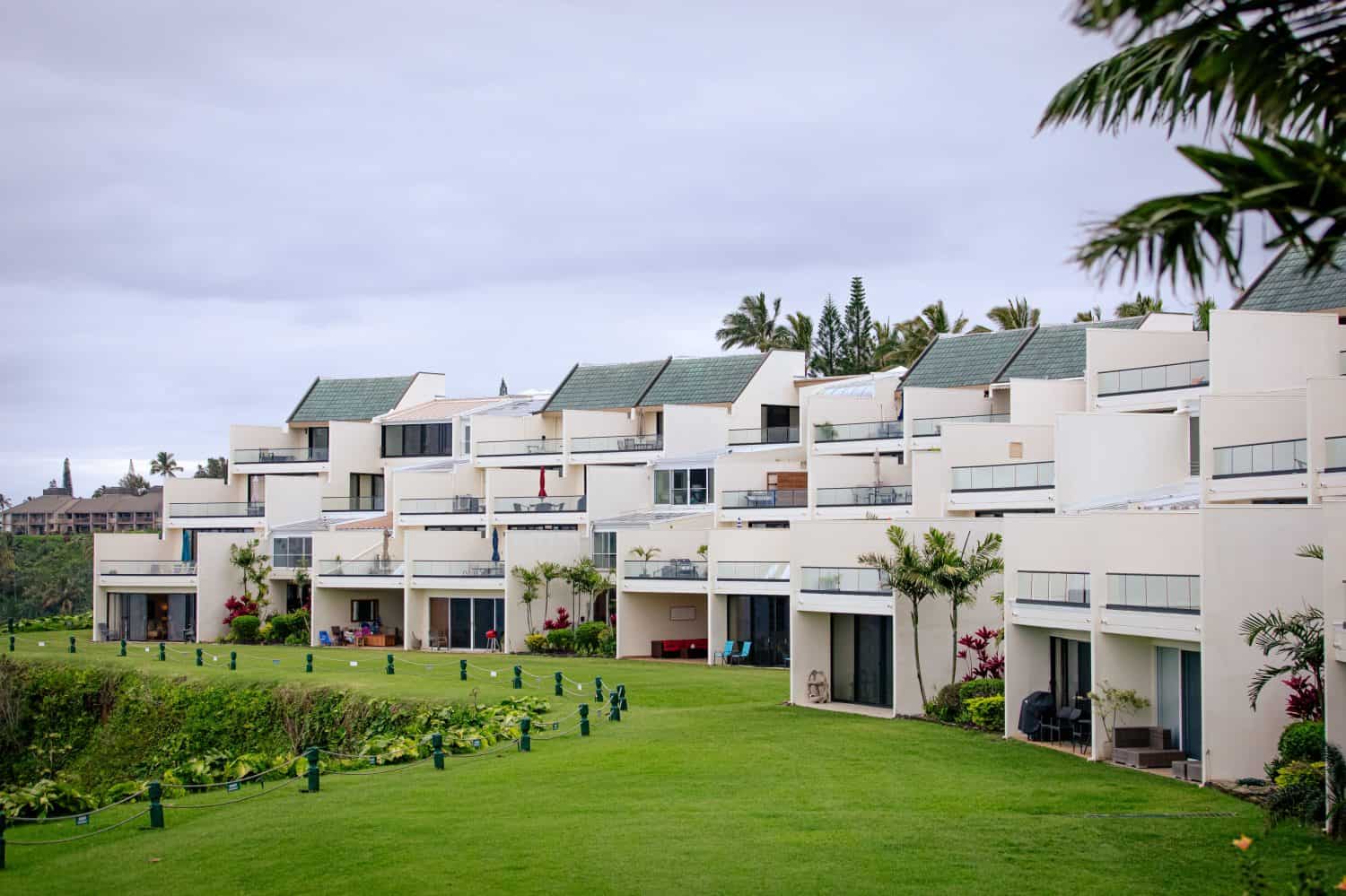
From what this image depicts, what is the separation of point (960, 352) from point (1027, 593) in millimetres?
31833

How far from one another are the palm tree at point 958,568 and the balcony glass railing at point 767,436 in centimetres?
3095

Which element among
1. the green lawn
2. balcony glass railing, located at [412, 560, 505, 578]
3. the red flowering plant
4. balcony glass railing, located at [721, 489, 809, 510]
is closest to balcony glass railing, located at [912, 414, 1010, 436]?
balcony glass railing, located at [721, 489, 809, 510]

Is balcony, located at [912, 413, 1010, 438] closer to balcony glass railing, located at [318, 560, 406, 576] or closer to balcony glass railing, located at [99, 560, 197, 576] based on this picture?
balcony glass railing, located at [318, 560, 406, 576]

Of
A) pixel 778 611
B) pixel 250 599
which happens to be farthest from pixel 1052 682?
pixel 250 599

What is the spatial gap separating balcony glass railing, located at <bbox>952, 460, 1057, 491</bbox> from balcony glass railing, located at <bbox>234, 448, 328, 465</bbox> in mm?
A: 39339

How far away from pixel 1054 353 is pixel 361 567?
28580 mm

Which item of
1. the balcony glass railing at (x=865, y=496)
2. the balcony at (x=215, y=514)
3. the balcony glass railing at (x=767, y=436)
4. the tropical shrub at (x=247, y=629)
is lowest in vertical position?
the tropical shrub at (x=247, y=629)

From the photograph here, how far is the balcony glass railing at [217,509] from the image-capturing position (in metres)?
70.8

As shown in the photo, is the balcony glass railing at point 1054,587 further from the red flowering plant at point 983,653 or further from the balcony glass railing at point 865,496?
the balcony glass railing at point 865,496

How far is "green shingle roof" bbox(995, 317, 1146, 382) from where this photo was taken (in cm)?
5569

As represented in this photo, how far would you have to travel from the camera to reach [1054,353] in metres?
57.0

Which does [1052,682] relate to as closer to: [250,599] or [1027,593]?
[1027,593]

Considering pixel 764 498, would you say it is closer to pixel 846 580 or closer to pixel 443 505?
pixel 443 505

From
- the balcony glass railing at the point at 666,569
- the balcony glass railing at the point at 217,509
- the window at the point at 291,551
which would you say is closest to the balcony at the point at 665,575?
the balcony glass railing at the point at 666,569
